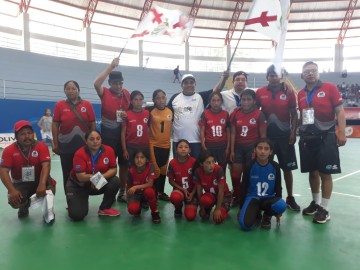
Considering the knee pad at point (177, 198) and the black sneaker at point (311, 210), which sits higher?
the knee pad at point (177, 198)

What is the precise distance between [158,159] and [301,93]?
1929mm

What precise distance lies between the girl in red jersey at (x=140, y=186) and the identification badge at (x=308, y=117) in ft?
5.83

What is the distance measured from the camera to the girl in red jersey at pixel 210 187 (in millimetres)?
3158

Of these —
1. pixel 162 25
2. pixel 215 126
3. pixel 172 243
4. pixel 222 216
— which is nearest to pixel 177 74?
pixel 162 25

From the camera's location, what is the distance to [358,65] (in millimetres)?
22500

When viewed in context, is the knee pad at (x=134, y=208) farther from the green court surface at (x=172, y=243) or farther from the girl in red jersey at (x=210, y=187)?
the girl in red jersey at (x=210, y=187)

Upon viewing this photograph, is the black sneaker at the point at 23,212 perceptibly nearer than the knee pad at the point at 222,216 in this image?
Answer: No

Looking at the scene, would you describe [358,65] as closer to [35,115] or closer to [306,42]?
[306,42]

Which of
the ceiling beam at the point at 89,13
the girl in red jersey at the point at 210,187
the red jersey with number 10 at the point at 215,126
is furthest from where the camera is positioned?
the ceiling beam at the point at 89,13

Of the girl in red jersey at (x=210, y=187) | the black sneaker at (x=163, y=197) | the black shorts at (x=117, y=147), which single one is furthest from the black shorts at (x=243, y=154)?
the black shorts at (x=117, y=147)

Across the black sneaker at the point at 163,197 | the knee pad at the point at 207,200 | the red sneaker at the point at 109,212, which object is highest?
the knee pad at the point at 207,200

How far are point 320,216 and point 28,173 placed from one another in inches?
123

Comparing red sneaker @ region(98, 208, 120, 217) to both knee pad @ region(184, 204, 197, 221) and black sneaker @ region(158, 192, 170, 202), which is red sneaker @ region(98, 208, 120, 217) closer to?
A: knee pad @ region(184, 204, 197, 221)

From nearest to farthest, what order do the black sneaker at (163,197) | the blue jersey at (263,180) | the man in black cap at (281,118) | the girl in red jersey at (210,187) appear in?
the blue jersey at (263,180), the girl in red jersey at (210,187), the man in black cap at (281,118), the black sneaker at (163,197)
